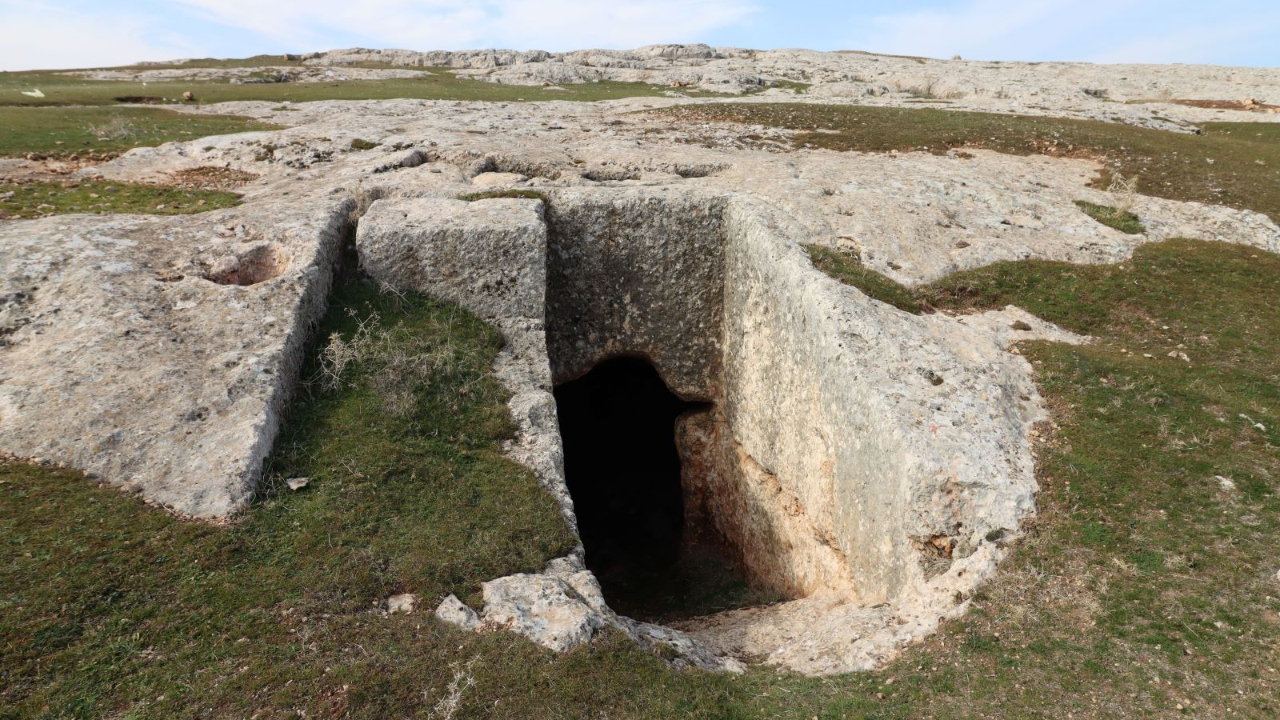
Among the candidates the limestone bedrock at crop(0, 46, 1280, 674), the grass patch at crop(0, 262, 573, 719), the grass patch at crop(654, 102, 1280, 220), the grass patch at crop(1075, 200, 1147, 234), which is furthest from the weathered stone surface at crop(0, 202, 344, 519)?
the grass patch at crop(1075, 200, 1147, 234)

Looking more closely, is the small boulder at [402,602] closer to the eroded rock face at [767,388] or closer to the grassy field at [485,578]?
the grassy field at [485,578]

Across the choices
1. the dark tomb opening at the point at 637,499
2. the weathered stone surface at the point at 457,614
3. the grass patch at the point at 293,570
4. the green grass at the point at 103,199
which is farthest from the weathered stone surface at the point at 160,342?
the dark tomb opening at the point at 637,499

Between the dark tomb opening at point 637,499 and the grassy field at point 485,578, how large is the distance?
23.2 ft

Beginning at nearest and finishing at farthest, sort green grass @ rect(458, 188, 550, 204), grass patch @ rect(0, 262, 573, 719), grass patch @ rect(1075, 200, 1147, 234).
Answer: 1. grass patch @ rect(0, 262, 573, 719)
2. green grass @ rect(458, 188, 550, 204)
3. grass patch @ rect(1075, 200, 1147, 234)

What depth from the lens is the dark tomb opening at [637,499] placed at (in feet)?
56.8

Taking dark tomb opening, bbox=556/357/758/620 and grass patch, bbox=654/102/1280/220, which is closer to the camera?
dark tomb opening, bbox=556/357/758/620

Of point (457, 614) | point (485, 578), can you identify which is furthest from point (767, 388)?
point (457, 614)

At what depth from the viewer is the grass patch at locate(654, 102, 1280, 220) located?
2191 centimetres

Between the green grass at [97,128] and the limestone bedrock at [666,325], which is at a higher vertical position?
the green grass at [97,128]

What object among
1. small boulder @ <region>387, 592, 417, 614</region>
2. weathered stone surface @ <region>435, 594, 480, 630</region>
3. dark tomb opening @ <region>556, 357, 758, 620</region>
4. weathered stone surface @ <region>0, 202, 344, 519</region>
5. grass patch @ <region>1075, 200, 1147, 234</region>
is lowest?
dark tomb opening @ <region>556, 357, 758, 620</region>

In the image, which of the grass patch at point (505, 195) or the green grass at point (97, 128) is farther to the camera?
the green grass at point (97, 128)

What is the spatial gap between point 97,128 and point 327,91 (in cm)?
1548

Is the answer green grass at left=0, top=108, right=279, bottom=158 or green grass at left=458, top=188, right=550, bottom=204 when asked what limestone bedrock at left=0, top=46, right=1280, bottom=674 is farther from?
green grass at left=0, top=108, right=279, bottom=158

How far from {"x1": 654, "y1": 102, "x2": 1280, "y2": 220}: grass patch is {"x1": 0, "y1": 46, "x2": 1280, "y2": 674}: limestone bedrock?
1.45 m
